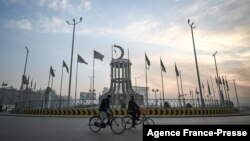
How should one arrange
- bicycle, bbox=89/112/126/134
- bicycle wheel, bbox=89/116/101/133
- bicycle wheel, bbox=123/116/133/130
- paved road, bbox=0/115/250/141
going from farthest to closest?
bicycle wheel, bbox=123/116/133/130, bicycle wheel, bbox=89/116/101/133, bicycle, bbox=89/112/126/134, paved road, bbox=0/115/250/141

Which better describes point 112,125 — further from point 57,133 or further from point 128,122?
point 57,133

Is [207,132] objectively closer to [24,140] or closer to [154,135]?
[154,135]

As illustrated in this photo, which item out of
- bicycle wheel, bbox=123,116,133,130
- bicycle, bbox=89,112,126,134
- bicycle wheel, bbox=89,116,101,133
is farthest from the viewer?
bicycle wheel, bbox=123,116,133,130

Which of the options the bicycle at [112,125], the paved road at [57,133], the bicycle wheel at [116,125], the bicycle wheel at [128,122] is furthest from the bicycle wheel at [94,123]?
the bicycle wheel at [128,122]

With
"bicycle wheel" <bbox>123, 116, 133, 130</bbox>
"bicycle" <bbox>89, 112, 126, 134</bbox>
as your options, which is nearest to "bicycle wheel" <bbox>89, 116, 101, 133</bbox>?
"bicycle" <bbox>89, 112, 126, 134</bbox>

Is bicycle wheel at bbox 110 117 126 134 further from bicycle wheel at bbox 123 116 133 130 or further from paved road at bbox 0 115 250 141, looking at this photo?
bicycle wheel at bbox 123 116 133 130

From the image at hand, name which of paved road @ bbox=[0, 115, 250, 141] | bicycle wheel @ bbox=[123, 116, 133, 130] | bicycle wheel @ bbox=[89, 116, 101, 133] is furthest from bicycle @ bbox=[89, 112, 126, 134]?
bicycle wheel @ bbox=[123, 116, 133, 130]

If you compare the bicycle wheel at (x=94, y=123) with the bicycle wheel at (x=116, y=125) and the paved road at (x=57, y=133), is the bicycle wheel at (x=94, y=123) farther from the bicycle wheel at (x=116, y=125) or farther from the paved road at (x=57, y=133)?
the bicycle wheel at (x=116, y=125)

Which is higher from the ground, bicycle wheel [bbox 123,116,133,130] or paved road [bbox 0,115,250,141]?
bicycle wheel [bbox 123,116,133,130]

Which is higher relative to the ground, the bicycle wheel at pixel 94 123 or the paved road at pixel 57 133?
the bicycle wheel at pixel 94 123

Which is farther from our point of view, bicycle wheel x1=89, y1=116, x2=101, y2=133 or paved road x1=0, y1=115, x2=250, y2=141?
bicycle wheel x1=89, y1=116, x2=101, y2=133

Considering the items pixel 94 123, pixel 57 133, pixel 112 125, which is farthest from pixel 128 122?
pixel 57 133

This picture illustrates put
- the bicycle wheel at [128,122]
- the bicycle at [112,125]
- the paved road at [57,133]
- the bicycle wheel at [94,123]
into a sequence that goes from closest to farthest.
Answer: the paved road at [57,133], the bicycle at [112,125], the bicycle wheel at [94,123], the bicycle wheel at [128,122]

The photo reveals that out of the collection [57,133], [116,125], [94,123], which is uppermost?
[94,123]
